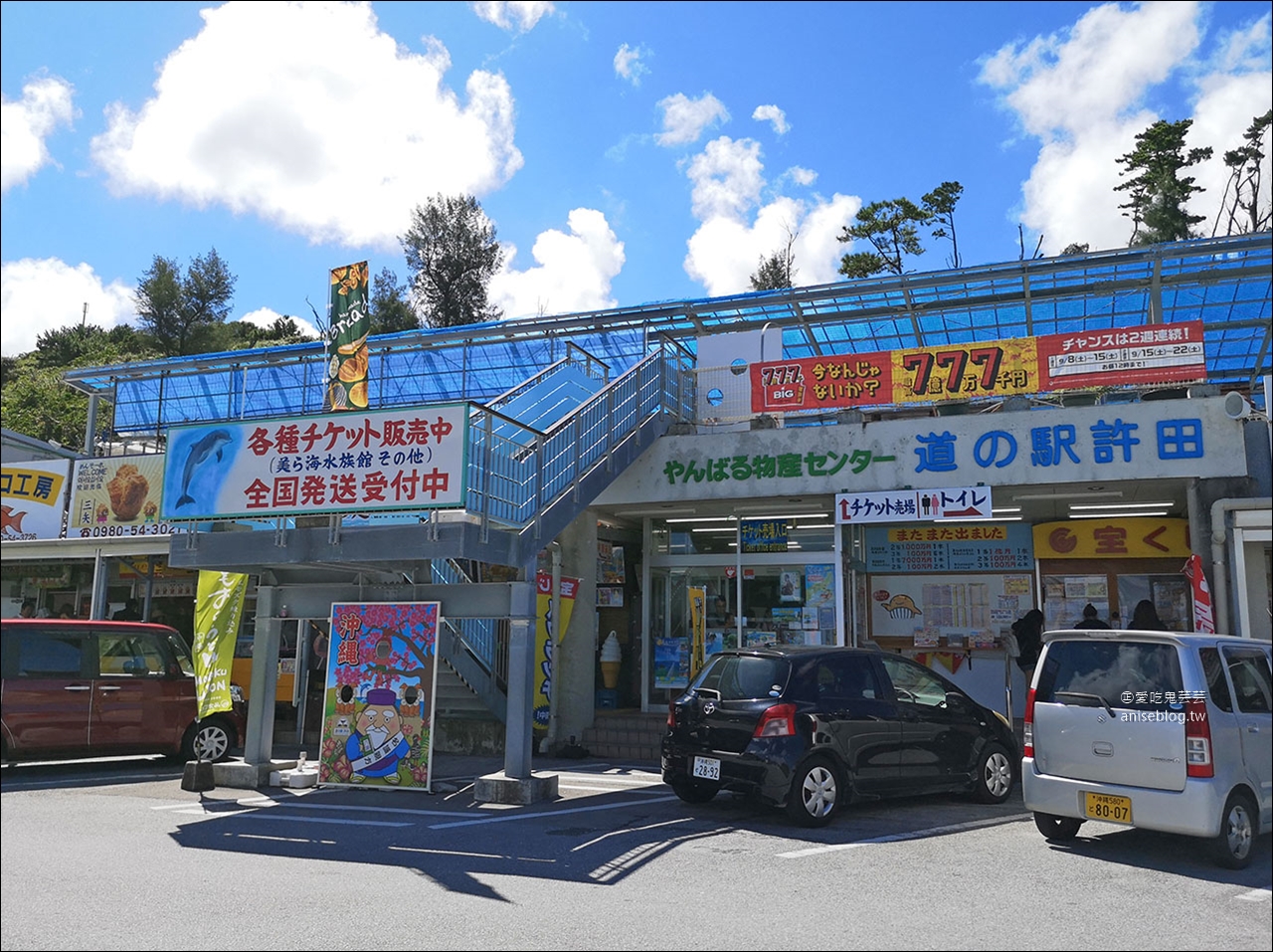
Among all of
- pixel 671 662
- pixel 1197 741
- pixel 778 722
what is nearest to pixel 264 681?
pixel 778 722

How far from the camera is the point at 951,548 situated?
15.5 metres

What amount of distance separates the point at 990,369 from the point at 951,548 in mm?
3701

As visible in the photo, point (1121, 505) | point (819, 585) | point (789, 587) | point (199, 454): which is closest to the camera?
point (199, 454)

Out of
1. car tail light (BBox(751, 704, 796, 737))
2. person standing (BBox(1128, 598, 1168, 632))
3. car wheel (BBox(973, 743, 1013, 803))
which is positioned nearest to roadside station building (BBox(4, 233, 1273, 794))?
person standing (BBox(1128, 598, 1168, 632))

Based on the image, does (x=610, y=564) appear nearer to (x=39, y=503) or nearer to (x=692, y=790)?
(x=692, y=790)

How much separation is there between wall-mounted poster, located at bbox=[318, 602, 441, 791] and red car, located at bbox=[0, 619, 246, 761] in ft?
6.74

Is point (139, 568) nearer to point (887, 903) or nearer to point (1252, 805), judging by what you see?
point (887, 903)

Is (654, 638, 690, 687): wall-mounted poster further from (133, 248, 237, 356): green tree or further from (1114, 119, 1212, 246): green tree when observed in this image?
(133, 248, 237, 356): green tree

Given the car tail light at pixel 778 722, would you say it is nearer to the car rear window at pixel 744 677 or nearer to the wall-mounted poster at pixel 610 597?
the car rear window at pixel 744 677

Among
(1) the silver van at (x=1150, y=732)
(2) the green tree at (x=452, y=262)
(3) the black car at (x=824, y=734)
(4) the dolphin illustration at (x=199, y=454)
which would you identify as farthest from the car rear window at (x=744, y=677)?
(2) the green tree at (x=452, y=262)

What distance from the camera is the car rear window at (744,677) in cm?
903

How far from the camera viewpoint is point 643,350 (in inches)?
707

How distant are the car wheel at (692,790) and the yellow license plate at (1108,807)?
3466 mm

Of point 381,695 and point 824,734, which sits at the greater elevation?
point 381,695
